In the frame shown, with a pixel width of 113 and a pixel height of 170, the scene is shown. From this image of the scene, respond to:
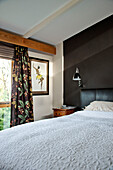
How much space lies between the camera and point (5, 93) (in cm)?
321

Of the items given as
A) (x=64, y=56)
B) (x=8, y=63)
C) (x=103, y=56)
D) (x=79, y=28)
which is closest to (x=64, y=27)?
(x=79, y=28)

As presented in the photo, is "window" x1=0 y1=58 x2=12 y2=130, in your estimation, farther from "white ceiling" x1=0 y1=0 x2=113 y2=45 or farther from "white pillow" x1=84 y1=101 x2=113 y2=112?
"white pillow" x1=84 y1=101 x2=113 y2=112

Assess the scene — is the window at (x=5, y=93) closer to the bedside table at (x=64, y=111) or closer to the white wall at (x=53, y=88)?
the white wall at (x=53, y=88)

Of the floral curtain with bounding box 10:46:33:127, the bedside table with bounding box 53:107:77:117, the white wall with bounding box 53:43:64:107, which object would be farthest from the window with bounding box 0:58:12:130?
the white wall with bounding box 53:43:64:107

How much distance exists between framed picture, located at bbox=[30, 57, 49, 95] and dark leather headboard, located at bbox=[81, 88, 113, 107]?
1.06 meters

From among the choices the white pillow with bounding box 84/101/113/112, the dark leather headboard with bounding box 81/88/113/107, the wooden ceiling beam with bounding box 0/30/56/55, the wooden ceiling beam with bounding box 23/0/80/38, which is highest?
the wooden ceiling beam with bounding box 23/0/80/38

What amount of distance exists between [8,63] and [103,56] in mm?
2140

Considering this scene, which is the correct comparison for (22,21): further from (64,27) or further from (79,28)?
(79,28)

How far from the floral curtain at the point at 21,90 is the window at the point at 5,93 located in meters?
0.18

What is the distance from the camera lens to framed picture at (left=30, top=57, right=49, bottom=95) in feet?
12.3

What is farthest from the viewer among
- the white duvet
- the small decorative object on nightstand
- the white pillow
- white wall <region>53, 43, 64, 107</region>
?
white wall <region>53, 43, 64, 107</region>

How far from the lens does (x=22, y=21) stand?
287cm

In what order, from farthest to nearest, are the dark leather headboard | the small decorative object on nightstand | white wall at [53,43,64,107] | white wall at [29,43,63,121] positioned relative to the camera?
white wall at [53,43,64,107] → white wall at [29,43,63,121] → the small decorative object on nightstand → the dark leather headboard

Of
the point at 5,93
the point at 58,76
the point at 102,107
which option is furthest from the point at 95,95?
the point at 5,93
